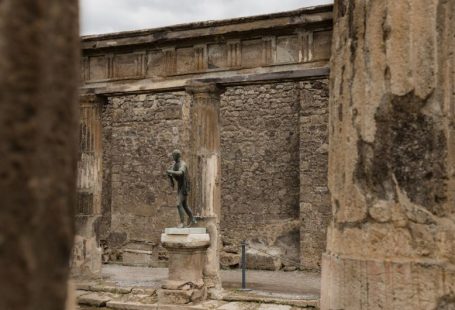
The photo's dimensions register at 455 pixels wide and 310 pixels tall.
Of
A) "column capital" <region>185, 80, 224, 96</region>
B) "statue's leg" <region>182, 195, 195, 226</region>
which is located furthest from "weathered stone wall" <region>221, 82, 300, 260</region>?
"statue's leg" <region>182, 195, 195, 226</region>

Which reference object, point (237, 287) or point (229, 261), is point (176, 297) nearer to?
point (237, 287)

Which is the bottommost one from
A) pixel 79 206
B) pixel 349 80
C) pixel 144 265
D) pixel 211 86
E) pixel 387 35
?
pixel 144 265

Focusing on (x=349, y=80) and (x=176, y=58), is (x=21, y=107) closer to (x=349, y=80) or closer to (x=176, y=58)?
(x=349, y=80)

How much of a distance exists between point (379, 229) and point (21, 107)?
7.87 feet

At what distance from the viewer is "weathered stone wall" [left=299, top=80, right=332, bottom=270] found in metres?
11.0

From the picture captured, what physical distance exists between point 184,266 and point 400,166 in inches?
195

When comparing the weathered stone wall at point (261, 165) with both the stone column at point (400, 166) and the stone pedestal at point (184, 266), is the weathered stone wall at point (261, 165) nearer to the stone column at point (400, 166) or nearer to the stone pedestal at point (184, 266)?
the stone pedestal at point (184, 266)

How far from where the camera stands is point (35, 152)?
950 mm

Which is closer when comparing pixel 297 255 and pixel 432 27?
A: pixel 432 27

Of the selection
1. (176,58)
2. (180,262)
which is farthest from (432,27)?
(176,58)

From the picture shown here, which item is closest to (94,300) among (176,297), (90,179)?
(176,297)

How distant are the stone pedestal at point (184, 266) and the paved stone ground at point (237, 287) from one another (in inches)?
8.2

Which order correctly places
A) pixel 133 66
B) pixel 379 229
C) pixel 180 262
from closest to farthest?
pixel 379 229 → pixel 180 262 → pixel 133 66

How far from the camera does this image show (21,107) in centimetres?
94
